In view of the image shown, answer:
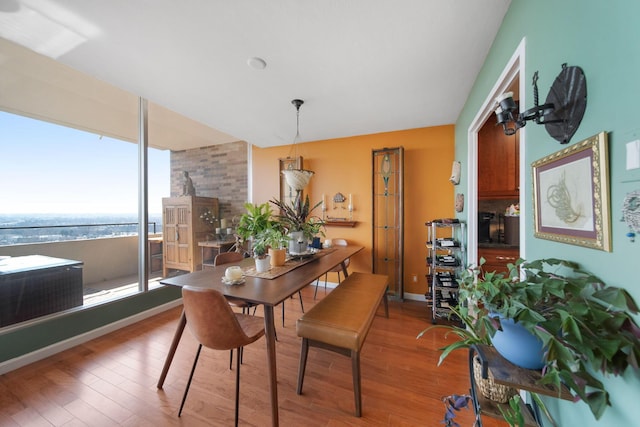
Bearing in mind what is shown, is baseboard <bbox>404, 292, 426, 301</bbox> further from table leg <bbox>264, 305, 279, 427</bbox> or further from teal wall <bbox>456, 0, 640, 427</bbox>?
table leg <bbox>264, 305, 279, 427</bbox>

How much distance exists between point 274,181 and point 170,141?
1.83m

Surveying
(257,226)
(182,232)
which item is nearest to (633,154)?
(257,226)

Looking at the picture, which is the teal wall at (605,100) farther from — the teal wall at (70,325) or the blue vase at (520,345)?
the teal wall at (70,325)

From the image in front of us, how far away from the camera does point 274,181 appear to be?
4.49 meters

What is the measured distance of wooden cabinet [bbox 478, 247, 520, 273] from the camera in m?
2.69

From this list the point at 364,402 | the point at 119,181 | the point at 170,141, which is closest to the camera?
the point at 364,402

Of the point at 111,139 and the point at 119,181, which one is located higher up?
the point at 111,139

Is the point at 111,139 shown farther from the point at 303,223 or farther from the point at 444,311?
the point at 444,311

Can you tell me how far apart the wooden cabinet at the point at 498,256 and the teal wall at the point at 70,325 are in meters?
4.25

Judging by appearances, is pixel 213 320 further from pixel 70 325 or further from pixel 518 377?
pixel 70 325

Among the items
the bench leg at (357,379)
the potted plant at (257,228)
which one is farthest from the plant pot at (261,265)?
the bench leg at (357,379)

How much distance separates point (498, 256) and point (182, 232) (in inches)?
185

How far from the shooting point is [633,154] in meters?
0.62

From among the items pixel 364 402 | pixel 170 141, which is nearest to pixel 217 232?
pixel 170 141
